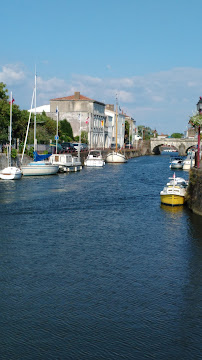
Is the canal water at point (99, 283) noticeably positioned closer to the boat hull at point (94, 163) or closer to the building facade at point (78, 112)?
the boat hull at point (94, 163)

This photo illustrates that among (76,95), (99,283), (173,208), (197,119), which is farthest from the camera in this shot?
(76,95)

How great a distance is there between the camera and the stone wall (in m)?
34.9

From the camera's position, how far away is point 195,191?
1432 inches

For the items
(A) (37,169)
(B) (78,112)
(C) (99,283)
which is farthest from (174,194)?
(B) (78,112)

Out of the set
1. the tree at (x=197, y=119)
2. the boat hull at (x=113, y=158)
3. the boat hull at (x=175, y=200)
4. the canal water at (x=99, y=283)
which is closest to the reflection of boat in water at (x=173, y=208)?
the canal water at (x=99, y=283)

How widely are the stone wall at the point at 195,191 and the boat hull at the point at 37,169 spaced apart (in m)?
29.8

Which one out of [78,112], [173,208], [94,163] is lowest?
[173,208]

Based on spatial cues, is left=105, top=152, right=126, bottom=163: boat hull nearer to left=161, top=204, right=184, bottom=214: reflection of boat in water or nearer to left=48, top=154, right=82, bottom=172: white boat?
left=48, top=154, right=82, bottom=172: white boat

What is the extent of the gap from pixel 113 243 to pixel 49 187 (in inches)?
1061

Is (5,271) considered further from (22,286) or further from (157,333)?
(157,333)

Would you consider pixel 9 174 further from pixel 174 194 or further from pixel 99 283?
pixel 99 283

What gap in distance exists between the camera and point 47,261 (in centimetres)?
2369

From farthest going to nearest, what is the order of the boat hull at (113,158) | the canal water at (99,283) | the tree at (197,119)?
the boat hull at (113,158) → the tree at (197,119) → the canal water at (99,283)

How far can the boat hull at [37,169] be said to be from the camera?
2544 inches
